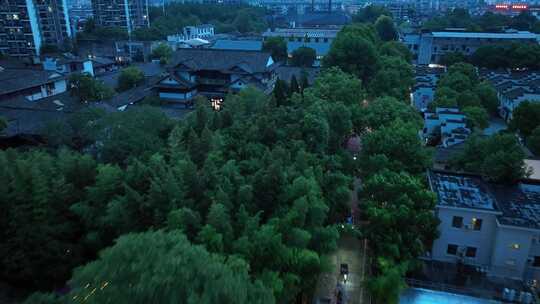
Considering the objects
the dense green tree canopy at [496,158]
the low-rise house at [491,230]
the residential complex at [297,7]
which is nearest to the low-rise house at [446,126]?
the dense green tree canopy at [496,158]

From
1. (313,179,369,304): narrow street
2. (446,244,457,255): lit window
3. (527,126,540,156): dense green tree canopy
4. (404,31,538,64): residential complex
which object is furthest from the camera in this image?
(404,31,538,64): residential complex

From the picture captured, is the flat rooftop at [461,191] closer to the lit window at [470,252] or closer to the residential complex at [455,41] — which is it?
the lit window at [470,252]

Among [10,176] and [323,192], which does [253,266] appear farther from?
[10,176]

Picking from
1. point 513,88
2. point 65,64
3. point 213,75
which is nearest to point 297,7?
point 65,64

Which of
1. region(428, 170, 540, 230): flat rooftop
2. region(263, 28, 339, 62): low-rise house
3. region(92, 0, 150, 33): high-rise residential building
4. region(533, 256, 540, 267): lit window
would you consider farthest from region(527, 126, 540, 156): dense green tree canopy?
region(92, 0, 150, 33): high-rise residential building

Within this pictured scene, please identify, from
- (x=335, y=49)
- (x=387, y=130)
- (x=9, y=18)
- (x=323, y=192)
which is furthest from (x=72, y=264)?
(x=9, y=18)

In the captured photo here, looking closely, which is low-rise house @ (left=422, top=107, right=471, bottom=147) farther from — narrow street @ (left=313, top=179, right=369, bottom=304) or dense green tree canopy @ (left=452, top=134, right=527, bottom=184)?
narrow street @ (left=313, top=179, right=369, bottom=304)
